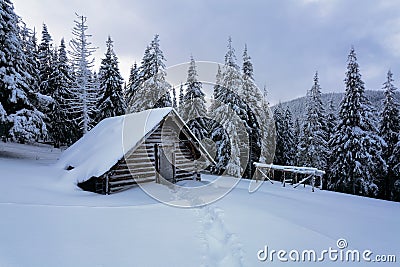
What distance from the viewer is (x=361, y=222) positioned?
324 inches

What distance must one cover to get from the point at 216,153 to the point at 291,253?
21325mm

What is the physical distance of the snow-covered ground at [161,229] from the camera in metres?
4.57

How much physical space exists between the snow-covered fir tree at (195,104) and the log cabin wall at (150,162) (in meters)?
14.8

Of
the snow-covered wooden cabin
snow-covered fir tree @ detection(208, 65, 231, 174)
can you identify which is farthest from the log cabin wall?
snow-covered fir tree @ detection(208, 65, 231, 174)

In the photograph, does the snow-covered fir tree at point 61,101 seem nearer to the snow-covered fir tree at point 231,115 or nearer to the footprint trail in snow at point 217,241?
the snow-covered fir tree at point 231,115

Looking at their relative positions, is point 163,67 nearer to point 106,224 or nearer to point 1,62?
point 1,62

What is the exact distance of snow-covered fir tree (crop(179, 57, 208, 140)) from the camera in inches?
1177

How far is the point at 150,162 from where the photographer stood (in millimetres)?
12844

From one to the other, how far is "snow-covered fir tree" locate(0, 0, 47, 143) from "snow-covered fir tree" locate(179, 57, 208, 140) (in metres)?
17.1

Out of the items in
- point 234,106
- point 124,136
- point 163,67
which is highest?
point 163,67

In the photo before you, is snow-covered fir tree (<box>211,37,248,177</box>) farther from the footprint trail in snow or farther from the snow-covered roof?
the footprint trail in snow

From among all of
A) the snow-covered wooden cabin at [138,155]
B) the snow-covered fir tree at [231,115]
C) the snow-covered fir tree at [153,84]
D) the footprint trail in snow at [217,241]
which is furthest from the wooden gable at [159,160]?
the snow-covered fir tree at [153,84]

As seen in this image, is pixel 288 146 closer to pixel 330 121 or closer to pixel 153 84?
pixel 330 121

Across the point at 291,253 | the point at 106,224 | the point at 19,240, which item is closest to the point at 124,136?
the point at 106,224
